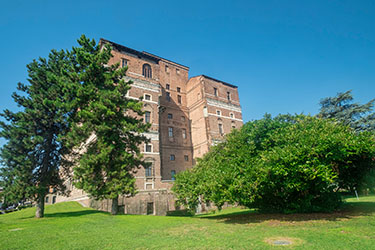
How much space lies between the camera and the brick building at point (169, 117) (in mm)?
25453

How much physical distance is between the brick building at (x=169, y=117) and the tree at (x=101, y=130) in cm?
677

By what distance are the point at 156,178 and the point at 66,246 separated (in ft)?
61.1

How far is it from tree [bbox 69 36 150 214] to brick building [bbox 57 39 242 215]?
6.77 metres

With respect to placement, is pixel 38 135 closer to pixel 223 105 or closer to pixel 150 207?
pixel 150 207

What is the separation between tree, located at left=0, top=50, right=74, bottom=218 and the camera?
51.3 feet

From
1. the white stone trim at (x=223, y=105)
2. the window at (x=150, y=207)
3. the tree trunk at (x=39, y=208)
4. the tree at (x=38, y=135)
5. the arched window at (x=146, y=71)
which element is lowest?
the window at (x=150, y=207)

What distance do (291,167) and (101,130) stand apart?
13.5 metres

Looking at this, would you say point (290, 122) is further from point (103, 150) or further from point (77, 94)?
point (77, 94)

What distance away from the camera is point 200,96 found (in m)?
36.7

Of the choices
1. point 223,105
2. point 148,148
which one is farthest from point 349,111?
point 148,148

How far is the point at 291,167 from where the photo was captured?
1061 centimetres

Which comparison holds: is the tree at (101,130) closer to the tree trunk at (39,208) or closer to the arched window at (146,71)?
the tree trunk at (39,208)

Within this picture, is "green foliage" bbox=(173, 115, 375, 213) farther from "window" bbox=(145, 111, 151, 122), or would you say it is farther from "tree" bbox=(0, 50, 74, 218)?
"window" bbox=(145, 111, 151, 122)

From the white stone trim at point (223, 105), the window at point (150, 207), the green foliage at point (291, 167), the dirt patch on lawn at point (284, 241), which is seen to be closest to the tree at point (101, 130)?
the green foliage at point (291, 167)
